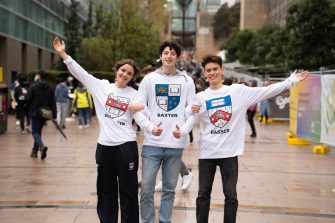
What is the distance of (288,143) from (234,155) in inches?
438

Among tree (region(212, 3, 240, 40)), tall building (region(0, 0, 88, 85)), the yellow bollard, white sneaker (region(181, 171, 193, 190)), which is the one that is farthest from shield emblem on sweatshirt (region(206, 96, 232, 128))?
tree (region(212, 3, 240, 40))

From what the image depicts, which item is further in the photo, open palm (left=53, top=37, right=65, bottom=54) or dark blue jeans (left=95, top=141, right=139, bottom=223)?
open palm (left=53, top=37, right=65, bottom=54)

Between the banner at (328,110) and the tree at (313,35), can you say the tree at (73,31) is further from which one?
the banner at (328,110)

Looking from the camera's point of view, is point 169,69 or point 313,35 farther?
point 313,35

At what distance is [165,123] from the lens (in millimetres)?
5363

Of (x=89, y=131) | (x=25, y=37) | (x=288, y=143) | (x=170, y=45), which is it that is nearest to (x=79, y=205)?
(x=170, y=45)

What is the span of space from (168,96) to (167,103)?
0.06 meters

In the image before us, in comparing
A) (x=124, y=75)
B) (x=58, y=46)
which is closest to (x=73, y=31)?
(x=58, y=46)

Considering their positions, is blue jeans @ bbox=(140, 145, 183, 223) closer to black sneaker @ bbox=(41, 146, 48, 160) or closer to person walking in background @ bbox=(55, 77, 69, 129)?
black sneaker @ bbox=(41, 146, 48, 160)

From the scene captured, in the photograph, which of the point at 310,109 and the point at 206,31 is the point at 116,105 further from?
the point at 206,31

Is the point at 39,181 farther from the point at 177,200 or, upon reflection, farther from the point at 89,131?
the point at 89,131

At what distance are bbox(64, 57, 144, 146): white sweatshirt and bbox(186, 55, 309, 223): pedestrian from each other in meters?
0.57

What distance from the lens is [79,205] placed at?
23.8 ft

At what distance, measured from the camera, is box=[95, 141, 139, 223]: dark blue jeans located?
18.1 ft
